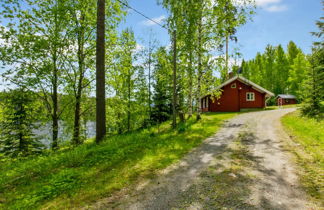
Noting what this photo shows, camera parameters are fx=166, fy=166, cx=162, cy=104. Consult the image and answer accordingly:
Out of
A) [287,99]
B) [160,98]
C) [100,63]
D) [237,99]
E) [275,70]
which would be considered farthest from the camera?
[275,70]

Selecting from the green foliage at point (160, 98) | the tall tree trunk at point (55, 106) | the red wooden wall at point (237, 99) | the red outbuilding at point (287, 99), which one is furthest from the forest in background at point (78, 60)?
the red outbuilding at point (287, 99)

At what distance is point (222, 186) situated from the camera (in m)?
3.62

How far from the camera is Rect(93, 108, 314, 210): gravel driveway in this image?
3.04 m

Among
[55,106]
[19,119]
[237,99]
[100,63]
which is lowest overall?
[19,119]

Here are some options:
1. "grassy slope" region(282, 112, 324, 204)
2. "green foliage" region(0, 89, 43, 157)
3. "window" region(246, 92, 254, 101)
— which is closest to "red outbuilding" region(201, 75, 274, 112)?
"window" region(246, 92, 254, 101)

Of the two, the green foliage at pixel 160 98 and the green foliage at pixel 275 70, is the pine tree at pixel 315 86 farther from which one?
the green foliage at pixel 275 70

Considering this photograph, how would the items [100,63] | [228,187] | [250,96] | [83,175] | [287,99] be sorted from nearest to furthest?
1. [228,187]
2. [83,175]
3. [100,63]
4. [250,96]
5. [287,99]

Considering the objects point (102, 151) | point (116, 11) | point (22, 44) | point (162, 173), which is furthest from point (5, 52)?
point (162, 173)

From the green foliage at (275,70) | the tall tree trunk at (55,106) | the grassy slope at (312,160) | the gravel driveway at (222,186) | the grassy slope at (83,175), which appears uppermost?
the green foliage at (275,70)

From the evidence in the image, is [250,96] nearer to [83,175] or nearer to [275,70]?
[83,175]

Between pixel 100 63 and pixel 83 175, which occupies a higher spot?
pixel 100 63

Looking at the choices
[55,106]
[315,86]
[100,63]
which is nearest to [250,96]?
[315,86]

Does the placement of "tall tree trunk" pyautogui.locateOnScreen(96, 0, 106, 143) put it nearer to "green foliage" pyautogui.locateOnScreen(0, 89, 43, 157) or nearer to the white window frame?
"green foliage" pyautogui.locateOnScreen(0, 89, 43, 157)

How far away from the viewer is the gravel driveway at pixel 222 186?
304cm
